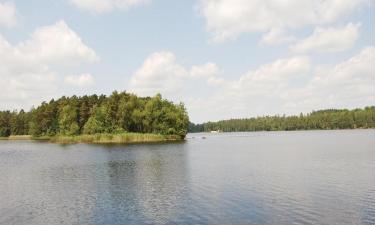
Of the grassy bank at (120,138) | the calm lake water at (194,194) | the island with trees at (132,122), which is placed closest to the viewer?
the calm lake water at (194,194)

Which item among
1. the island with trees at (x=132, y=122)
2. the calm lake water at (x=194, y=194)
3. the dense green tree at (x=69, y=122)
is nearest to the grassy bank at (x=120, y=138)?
the island with trees at (x=132, y=122)

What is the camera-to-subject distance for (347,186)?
4175 centimetres

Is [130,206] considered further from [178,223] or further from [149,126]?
[149,126]

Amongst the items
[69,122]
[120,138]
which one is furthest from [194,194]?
[69,122]

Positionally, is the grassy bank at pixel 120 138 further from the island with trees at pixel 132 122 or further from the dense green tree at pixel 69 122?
the dense green tree at pixel 69 122

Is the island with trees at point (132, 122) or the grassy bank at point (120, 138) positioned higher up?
the island with trees at point (132, 122)

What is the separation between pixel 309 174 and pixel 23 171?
43214mm

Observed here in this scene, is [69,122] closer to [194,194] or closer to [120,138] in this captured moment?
[120,138]

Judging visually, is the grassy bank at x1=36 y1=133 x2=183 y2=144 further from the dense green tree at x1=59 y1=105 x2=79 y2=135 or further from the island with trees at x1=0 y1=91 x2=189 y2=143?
the dense green tree at x1=59 y1=105 x2=79 y2=135

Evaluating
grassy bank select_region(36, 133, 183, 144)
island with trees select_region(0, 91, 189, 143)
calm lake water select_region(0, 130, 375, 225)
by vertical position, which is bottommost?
calm lake water select_region(0, 130, 375, 225)

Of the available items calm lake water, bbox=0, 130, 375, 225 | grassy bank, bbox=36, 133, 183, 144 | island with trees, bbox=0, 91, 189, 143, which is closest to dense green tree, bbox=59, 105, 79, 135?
island with trees, bbox=0, 91, 189, 143

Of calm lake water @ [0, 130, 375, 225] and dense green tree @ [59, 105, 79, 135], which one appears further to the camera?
dense green tree @ [59, 105, 79, 135]

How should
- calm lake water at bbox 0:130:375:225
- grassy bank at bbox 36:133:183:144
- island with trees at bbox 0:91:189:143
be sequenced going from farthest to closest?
island with trees at bbox 0:91:189:143, grassy bank at bbox 36:133:183:144, calm lake water at bbox 0:130:375:225

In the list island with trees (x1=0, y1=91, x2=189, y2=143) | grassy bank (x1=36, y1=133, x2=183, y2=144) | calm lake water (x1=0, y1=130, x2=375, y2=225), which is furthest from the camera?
island with trees (x1=0, y1=91, x2=189, y2=143)
